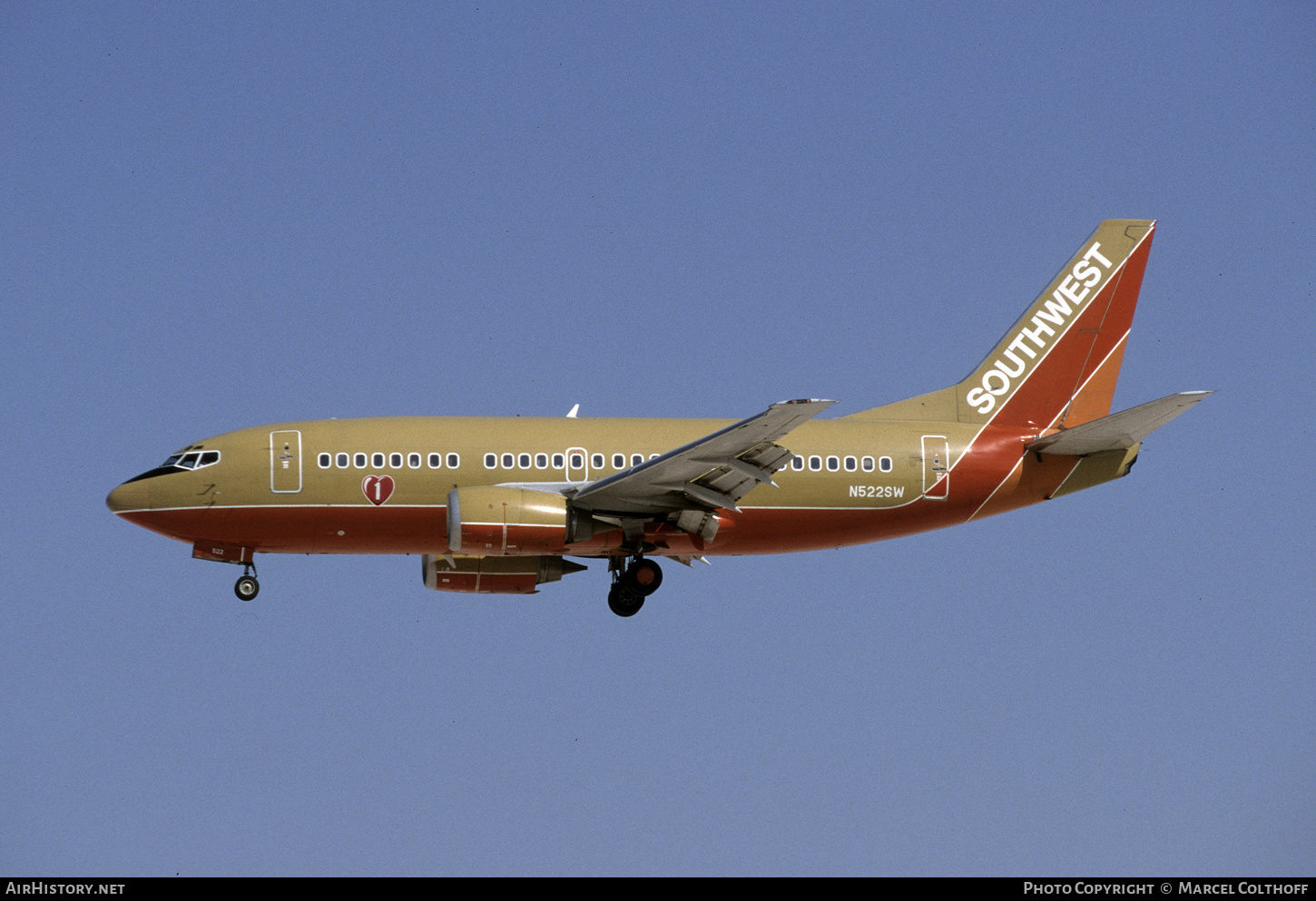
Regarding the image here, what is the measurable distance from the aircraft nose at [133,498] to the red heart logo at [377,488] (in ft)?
19.0

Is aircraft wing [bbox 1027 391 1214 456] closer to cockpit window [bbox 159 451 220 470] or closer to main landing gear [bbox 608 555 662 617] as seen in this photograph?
main landing gear [bbox 608 555 662 617]

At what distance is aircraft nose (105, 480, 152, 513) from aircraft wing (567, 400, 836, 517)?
11190 mm

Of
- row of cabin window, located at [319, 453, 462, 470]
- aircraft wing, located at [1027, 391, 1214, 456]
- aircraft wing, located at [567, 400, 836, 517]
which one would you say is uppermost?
aircraft wing, located at [1027, 391, 1214, 456]

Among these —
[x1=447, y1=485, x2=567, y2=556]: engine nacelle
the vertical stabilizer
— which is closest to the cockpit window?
[x1=447, y1=485, x2=567, y2=556]: engine nacelle

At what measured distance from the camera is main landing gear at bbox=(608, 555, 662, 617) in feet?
153

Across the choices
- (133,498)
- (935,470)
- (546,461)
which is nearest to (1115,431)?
(935,470)

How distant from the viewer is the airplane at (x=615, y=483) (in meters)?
44.2

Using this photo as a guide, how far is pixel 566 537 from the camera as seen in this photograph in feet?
145

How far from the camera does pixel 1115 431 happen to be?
46.4 metres

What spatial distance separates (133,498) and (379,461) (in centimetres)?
665

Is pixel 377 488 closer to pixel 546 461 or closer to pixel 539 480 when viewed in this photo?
pixel 539 480

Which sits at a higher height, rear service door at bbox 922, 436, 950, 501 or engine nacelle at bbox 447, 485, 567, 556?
rear service door at bbox 922, 436, 950, 501
